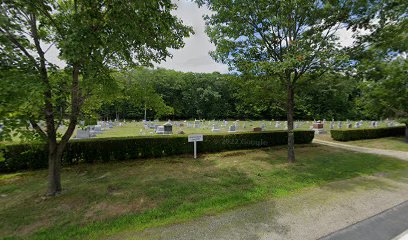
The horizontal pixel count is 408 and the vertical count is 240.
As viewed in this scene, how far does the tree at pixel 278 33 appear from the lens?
689 centimetres

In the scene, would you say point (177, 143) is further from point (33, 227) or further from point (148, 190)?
point (33, 227)

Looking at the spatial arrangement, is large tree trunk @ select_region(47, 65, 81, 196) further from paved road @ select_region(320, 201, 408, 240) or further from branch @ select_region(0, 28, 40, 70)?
paved road @ select_region(320, 201, 408, 240)

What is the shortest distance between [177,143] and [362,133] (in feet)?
51.3

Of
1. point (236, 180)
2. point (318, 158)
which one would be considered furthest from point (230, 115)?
point (236, 180)

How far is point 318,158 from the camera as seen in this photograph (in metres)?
9.17

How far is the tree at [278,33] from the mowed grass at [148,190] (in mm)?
2419

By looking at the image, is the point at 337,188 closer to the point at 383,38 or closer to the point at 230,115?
the point at 383,38

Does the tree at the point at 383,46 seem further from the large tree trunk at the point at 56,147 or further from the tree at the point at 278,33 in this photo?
the large tree trunk at the point at 56,147

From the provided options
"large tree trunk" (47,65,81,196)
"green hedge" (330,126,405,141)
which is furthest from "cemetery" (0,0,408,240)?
"green hedge" (330,126,405,141)

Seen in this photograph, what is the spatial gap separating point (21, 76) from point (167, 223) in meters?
3.76

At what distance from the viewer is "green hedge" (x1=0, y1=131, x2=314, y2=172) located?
6.88 metres

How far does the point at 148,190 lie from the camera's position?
518 centimetres

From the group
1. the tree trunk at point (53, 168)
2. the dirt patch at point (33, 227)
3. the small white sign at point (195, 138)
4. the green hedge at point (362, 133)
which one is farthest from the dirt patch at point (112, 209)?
the green hedge at point (362, 133)

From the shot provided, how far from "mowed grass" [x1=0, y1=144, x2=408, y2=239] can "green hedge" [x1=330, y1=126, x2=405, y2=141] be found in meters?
6.49
